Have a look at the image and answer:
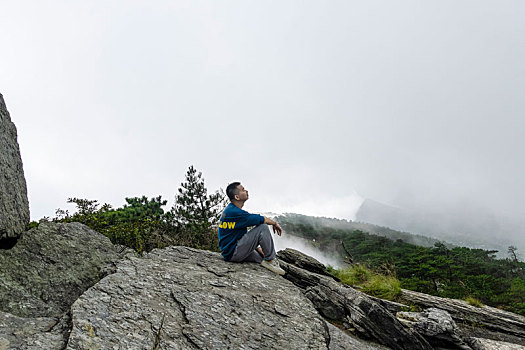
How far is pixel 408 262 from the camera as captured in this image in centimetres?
1988

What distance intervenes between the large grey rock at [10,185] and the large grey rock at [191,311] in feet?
7.40

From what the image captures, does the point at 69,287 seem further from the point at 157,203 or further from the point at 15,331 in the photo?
the point at 157,203

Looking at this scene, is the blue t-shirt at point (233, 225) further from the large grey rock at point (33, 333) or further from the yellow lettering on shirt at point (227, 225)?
the large grey rock at point (33, 333)

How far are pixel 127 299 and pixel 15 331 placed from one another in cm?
146

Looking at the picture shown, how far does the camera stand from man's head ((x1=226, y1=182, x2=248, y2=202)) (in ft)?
25.7

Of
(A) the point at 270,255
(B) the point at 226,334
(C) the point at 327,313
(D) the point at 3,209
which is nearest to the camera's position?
(B) the point at 226,334

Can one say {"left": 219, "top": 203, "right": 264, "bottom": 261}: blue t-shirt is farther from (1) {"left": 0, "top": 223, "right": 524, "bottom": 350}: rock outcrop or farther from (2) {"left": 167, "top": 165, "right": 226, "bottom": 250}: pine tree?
(2) {"left": 167, "top": 165, "right": 226, "bottom": 250}: pine tree

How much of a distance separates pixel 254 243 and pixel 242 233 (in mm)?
418

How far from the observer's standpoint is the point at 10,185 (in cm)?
618

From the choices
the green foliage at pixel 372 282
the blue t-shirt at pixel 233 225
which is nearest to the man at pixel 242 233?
the blue t-shirt at pixel 233 225

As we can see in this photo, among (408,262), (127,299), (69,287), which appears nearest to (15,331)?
(127,299)

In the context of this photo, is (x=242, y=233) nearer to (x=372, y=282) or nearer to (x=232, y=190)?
(x=232, y=190)

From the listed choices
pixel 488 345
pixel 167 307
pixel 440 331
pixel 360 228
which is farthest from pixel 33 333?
pixel 360 228

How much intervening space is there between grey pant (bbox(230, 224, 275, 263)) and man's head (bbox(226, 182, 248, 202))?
0.89 meters
